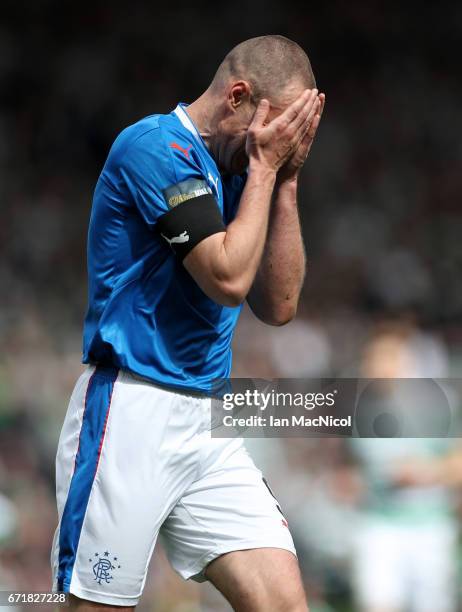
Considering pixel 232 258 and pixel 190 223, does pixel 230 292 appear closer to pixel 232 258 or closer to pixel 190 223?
pixel 232 258

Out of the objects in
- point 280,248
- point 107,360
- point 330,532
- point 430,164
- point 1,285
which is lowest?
point 330,532

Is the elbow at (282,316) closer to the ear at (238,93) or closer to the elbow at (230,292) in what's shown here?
the elbow at (230,292)

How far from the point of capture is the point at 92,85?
9.62m

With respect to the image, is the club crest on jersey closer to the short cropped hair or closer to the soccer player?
the soccer player

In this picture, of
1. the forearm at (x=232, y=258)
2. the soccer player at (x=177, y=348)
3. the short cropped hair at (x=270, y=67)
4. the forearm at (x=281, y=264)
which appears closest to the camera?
the forearm at (x=232, y=258)

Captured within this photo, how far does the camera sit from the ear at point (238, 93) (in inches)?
124

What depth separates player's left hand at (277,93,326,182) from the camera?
126 inches

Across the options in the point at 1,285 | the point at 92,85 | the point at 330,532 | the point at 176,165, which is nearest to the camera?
the point at 176,165

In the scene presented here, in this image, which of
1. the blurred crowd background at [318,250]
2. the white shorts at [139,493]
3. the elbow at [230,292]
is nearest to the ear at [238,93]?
the elbow at [230,292]

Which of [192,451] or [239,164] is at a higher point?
[239,164]

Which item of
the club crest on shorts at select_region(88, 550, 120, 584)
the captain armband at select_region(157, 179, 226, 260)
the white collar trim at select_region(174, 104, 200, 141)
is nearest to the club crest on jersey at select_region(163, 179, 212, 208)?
the captain armband at select_region(157, 179, 226, 260)

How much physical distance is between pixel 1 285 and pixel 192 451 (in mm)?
5412

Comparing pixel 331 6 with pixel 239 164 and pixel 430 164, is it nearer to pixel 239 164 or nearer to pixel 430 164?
pixel 430 164

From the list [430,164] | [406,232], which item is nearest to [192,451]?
[406,232]
